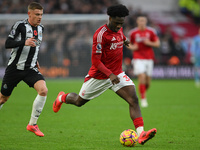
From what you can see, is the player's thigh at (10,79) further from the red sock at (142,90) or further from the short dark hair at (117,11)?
the red sock at (142,90)

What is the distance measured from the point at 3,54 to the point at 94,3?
761 cm

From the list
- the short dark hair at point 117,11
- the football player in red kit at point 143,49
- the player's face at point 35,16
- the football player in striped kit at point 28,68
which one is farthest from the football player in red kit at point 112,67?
the football player in red kit at point 143,49

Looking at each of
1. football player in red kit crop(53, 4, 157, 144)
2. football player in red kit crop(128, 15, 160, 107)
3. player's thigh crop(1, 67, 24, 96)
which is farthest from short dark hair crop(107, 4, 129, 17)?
football player in red kit crop(128, 15, 160, 107)

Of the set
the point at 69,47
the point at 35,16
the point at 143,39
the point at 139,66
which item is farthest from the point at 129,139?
the point at 69,47

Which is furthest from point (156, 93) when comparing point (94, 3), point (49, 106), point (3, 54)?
point (94, 3)

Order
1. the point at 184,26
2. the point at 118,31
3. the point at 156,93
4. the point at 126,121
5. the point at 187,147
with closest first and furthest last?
the point at 187,147, the point at 118,31, the point at 126,121, the point at 156,93, the point at 184,26

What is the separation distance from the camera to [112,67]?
697 cm

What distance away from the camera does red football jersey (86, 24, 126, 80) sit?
666cm

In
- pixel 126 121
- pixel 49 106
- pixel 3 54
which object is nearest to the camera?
pixel 126 121

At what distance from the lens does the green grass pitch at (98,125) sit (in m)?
6.60

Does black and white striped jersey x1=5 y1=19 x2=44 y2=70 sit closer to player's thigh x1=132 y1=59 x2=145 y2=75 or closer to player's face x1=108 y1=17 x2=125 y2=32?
player's face x1=108 y1=17 x2=125 y2=32

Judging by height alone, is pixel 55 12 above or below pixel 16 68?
below

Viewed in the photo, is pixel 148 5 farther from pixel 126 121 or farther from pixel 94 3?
pixel 126 121

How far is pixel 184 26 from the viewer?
31.7 metres
